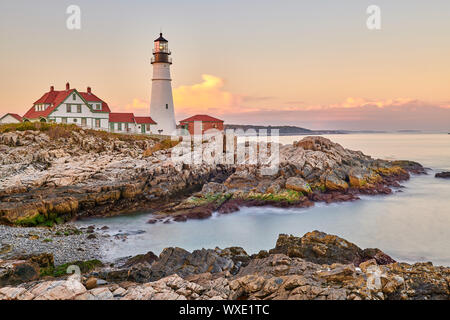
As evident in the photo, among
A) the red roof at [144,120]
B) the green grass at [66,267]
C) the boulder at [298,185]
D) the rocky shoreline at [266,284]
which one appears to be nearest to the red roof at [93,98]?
the red roof at [144,120]

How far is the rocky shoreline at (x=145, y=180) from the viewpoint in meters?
13.1

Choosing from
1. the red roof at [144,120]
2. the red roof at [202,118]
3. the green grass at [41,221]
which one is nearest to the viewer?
the green grass at [41,221]

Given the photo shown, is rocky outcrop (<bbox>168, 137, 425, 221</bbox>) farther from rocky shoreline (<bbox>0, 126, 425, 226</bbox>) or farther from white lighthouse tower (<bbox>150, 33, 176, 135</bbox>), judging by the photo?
white lighthouse tower (<bbox>150, 33, 176, 135</bbox>)

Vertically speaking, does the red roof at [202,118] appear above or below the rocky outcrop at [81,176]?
above

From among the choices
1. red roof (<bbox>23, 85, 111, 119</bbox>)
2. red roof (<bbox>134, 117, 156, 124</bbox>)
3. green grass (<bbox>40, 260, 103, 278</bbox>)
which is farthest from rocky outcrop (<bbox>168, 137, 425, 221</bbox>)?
red roof (<bbox>23, 85, 111, 119</bbox>)

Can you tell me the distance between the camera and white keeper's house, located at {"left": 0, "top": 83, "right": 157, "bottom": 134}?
82.9 feet

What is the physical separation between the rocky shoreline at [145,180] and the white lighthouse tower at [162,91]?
875 cm

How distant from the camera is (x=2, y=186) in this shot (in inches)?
548

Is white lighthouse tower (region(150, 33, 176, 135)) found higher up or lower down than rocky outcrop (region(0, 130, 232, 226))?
higher up

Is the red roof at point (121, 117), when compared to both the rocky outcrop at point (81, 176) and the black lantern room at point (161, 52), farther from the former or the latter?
the rocky outcrop at point (81, 176)

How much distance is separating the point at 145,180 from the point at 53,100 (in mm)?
16461
